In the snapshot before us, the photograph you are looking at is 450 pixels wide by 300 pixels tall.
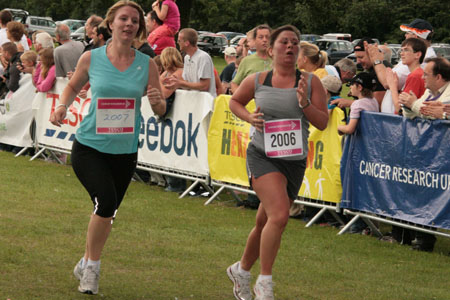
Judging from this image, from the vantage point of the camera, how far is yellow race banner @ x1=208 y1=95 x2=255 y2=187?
10742mm

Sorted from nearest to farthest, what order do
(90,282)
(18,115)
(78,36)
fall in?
(90,282) → (18,115) → (78,36)

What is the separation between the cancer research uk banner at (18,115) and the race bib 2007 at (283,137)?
944 centimetres

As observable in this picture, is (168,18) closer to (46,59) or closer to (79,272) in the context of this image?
(46,59)

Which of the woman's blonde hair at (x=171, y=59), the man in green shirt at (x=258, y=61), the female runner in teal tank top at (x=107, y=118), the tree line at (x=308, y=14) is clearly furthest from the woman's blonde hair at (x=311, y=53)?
the tree line at (x=308, y=14)

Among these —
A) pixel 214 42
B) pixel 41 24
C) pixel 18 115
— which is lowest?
pixel 214 42

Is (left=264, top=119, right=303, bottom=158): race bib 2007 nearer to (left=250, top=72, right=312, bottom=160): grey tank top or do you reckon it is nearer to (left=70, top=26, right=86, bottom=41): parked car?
(left=250, top=72, right=312, bottom=160): grey tank top

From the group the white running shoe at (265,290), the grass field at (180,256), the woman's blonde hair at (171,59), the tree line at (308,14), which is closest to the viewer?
the white running shoe at (265,290)

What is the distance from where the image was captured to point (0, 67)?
16.1 m

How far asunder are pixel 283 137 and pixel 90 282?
1823 mm

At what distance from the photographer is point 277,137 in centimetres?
616

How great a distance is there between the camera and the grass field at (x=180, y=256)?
21.9 ft

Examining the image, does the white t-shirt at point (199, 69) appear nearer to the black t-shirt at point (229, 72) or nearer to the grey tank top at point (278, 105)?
the black t-shirt at point (229, 72)

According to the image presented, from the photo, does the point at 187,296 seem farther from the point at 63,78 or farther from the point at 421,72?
the point at 63,78

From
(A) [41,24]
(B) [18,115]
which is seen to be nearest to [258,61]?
(B) [18,115]
